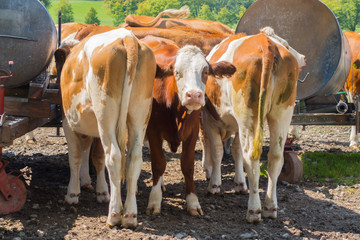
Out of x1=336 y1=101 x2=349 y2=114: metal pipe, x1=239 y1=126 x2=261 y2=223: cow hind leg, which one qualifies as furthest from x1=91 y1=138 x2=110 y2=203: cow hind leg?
x1=336 y1=101 x2=349 y2=114: metal pipe

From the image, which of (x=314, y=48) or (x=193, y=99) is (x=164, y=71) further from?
(x=314, y=48)

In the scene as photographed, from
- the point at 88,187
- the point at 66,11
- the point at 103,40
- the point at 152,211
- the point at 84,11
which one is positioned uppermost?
the point at 103,40

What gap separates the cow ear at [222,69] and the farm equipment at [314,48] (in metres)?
2.92

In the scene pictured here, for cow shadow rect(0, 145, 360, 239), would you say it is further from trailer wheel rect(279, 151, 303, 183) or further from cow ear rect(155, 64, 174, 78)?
cow ear rect(155, 64, 174, 78)

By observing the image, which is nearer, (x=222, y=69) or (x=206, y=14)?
(x=222, y=69)

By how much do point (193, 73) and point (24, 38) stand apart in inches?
79.0

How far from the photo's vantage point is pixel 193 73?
533 cm

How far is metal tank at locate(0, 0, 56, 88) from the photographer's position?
5488 millimetres

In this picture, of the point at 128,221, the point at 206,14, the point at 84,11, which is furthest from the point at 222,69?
the point at 84,11

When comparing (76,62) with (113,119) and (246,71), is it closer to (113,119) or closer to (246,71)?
(113,119)

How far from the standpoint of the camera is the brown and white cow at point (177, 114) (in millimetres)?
5430

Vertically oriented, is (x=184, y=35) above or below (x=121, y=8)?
above

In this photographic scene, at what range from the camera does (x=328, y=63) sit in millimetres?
8086

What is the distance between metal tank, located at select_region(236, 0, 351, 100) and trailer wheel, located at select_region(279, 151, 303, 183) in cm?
142
